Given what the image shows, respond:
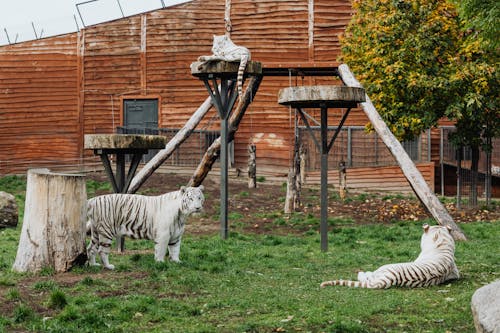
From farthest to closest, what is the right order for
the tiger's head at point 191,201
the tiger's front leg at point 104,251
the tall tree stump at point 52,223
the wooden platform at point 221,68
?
the wooden platform at point 221,68, the tiger's head at point 191,201, the tiger's front leg at point 104,251, the tall tree stump at point 52,223

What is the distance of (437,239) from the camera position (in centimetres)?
1019

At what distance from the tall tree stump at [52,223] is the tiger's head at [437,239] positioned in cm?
455

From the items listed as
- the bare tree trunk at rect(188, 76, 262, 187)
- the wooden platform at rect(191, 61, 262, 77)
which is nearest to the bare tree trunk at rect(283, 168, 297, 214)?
the bare tree trunk at rect(188, 76, 262, 187)

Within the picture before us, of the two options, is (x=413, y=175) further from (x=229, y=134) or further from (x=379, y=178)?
(x=379, y=178)

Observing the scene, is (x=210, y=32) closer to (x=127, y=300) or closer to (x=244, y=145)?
(x=244, y=145)

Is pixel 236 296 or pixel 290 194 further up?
pixel 290 194

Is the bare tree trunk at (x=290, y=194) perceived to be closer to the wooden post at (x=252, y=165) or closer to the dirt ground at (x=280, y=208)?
the dirt ground at (x=280, y=208)

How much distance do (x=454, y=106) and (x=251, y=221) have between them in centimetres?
562

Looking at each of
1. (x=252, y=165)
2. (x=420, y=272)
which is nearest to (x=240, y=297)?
(x=420, y=272)

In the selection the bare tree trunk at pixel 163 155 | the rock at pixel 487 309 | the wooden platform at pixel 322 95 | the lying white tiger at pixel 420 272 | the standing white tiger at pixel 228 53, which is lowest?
the lying white tiger at pixel 420 272

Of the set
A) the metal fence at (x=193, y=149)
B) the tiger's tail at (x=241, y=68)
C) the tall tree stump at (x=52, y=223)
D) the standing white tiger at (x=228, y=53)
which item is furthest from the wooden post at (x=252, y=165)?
the tall tree stump at (x=52, y=223)

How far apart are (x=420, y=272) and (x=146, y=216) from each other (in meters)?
4.01

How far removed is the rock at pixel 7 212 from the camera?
17359mm

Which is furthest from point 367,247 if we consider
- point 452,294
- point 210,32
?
point 210,32
